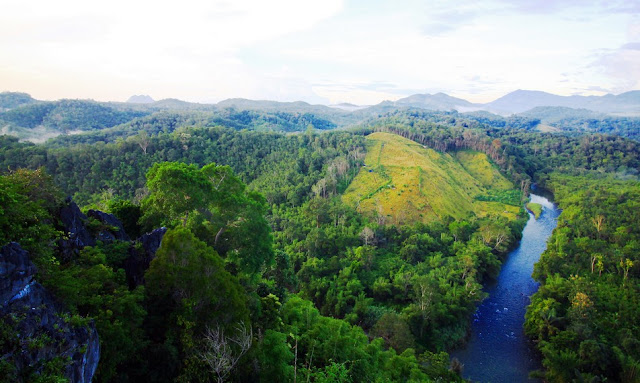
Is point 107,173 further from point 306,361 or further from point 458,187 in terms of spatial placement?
point 458,187

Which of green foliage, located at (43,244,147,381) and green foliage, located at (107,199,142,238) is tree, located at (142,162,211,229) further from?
green foliage, located at (43,244,147,381)

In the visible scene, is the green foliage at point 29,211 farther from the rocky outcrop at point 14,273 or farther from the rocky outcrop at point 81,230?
the rocky outcrop at point 14,273

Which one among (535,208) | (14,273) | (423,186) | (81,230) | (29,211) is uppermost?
(29,211)

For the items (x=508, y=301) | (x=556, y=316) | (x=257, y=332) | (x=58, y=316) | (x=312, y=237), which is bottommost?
(x=508, y=301)

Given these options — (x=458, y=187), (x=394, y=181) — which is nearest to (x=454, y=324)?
(x=394, y=181)

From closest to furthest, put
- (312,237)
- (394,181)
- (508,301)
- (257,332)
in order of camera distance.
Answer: (257,332), (508,301), (312,237), (394,181)

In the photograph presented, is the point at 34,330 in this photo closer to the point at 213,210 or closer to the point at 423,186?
the point at 213,210

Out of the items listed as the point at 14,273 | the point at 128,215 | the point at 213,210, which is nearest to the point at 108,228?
the point at 128,215

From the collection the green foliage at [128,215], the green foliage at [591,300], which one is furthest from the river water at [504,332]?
the green foliage at [128,215]
